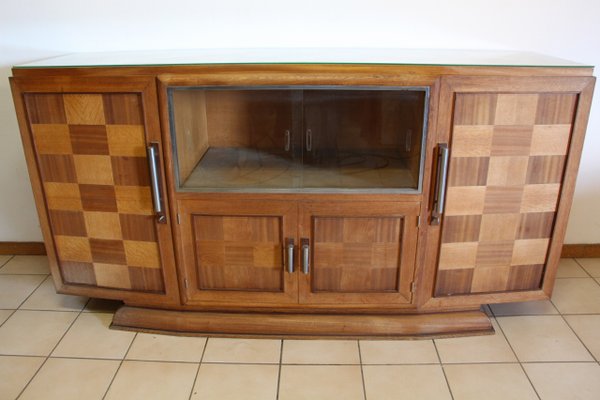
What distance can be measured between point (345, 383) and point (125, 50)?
5.42 feet

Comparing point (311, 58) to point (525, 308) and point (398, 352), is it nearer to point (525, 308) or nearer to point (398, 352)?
point (398, 352)

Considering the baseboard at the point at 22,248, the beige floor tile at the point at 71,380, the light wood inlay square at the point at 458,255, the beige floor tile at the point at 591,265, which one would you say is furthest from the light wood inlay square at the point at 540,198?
the baseboard at the point at 22,248

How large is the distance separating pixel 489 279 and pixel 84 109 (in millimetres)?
1649

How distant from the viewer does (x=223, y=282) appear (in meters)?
1.90

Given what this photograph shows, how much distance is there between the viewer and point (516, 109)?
1.65 m

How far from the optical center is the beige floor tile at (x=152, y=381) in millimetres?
1661

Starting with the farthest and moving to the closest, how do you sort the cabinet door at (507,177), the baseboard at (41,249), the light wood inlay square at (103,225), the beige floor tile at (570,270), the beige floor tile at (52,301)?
1. the baseboard at (41,249)
2. the beige floor tile at (570,270)
3. the beige floor tile at (52,301)
4. the light wood inlay square at (103,225)
5. the cabinet door at (507,177)

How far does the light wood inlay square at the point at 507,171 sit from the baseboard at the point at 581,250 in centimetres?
97

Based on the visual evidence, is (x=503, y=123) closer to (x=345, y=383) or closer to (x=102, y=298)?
(x=345, y=383)

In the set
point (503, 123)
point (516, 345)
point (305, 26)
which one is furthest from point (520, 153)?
point (305, 26)

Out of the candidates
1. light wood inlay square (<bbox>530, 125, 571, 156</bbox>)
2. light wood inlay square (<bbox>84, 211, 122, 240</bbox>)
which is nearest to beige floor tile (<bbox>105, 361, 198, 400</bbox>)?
light wood inlay square (<bbox>84, 211, 122, 240</bbox>)

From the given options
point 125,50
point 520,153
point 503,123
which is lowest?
point 520,153

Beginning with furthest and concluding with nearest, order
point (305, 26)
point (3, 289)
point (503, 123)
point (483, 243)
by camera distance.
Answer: point (3, 289), point (305, 26), point (483, 243), point (503, 123)

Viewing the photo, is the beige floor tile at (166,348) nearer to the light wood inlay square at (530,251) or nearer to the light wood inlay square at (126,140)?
the light wood inlay square at (126,140)
